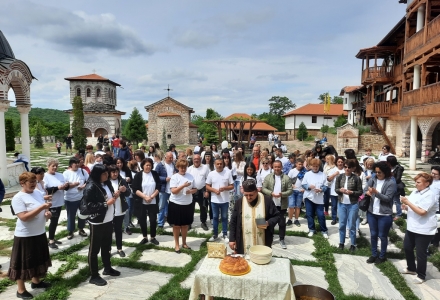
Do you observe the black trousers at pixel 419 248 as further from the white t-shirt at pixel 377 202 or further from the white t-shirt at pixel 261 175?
the white t-shirt at pixel 261 175

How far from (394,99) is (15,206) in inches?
1027

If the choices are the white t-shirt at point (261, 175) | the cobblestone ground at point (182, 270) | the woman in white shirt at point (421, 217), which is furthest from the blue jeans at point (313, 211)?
the woman in white shirt at point (421, 217)

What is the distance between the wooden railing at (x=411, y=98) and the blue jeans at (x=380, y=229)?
1278 centimetres

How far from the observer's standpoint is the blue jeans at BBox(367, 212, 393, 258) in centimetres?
479

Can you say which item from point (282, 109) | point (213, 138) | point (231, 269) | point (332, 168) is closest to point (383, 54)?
point (213, 138)

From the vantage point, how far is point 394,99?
23.6 m

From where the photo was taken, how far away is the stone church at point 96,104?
3719 cm

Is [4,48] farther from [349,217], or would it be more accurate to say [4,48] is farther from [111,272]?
[349,217]

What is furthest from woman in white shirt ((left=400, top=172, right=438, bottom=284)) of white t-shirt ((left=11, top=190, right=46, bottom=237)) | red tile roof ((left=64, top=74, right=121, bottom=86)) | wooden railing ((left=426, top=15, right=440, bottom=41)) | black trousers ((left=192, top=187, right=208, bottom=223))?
red tile roof ((left=64, top=74, right=121, bottom=86))

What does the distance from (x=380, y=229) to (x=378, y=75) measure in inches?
872

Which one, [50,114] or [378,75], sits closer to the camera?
[378,75]

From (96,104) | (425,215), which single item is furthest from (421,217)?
(96,104)

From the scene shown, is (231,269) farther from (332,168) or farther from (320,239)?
(332,168)

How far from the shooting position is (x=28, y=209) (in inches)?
150
